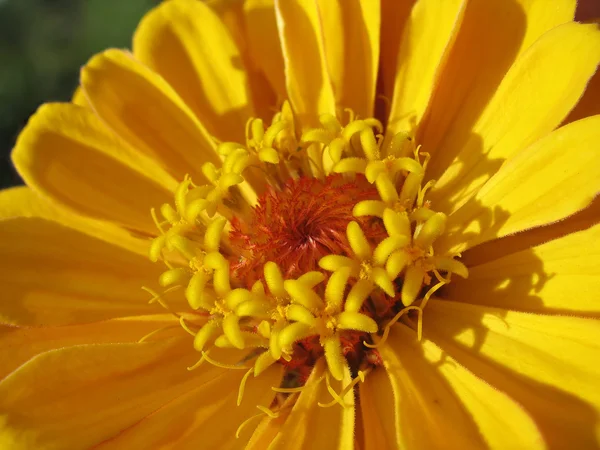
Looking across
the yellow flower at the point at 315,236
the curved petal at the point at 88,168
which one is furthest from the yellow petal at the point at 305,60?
the curved petal at the point at 88,168

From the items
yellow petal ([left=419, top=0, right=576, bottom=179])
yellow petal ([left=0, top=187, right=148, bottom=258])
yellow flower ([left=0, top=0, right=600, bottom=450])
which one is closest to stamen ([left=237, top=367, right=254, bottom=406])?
yellow flower ([left=0, top=0, right=600, bottom=450])

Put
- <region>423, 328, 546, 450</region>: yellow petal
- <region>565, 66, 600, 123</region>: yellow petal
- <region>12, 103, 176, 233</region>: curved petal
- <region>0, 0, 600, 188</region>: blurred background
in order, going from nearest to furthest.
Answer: <region>423, 328, 546, 450</region>: yellow petal → <region>565, 66, 600, 123</region>: yellow petal → <region>12, 103, 176, 233</region>: curved petal → <region>0, 0, 600, 188</region>: blurred background

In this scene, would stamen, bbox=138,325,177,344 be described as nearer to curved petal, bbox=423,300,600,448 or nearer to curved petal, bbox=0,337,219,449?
curved petal, bbox=0,337,219,449

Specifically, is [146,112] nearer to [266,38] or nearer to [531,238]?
[266,38]

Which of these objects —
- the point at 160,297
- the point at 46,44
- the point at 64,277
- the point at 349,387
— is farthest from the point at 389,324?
the point at 46,44

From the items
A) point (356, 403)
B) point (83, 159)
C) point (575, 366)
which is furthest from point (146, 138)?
point (575, 366)

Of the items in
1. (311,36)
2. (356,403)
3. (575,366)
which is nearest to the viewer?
(575,366)

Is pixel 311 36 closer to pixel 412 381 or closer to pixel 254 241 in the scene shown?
pixel 254 241
